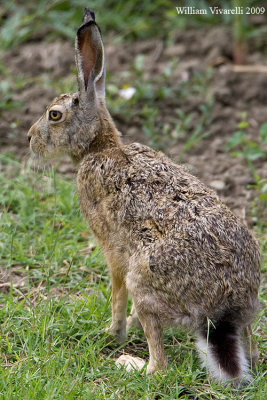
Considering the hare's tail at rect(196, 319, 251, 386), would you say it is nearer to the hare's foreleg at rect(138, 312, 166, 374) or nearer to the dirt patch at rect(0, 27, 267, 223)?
the hare's foreleg at rect(138, 312, 166, 374)

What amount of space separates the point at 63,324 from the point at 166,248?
1.03m

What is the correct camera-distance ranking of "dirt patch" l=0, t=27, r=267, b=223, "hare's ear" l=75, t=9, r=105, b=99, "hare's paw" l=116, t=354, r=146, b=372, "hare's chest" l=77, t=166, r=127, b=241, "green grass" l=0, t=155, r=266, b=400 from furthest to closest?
1. "dirt patch" l=0, t=27, r=267, b=223
2. "hare's ear" l=75, t=9, r=105, b=99
3. "hare's chest" l=77, t=166, r=127, b=241
4. "hare's paw" l=116, t=354, r=146, b=372
5. "green grass" l=0, t=155, r=266, b=400

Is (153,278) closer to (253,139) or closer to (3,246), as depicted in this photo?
(3,246)

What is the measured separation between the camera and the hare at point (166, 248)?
3.94 metres

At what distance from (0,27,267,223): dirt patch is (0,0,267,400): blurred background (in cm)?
2

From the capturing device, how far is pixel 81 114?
488cm

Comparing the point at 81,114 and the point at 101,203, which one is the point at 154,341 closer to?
the point at 101,203

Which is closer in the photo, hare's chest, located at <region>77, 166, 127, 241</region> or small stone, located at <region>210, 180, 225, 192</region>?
hare's chest, located at <region>77, 166, 127, 241</region>

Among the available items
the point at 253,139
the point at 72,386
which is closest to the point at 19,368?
the point at 72,386

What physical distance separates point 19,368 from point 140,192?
133cm

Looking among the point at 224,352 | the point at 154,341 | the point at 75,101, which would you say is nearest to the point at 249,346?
the point at 224,352

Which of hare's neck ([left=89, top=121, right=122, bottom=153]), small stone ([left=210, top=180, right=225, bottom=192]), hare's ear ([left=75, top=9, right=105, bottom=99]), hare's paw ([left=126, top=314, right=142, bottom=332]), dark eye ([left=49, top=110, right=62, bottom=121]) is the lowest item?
hare's paw ([left=126, top=314, right=142, bottom=332])

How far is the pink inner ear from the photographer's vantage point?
4.79 metres

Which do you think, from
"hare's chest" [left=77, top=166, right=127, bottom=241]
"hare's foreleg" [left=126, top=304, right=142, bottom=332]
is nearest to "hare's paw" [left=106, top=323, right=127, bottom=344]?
"hare's foreleg" [left=126, top=304, right=142, bottom=332]
